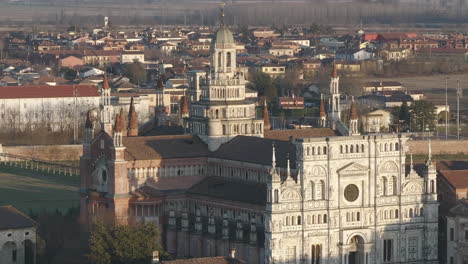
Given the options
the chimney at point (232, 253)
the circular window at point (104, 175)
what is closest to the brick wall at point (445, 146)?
the circular window at point (104, 175)

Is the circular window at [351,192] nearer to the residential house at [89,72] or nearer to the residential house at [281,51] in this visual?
the residential house at [89,72]

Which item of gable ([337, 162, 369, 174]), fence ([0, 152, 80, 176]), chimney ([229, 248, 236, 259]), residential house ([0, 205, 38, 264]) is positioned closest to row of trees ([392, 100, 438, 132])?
fence ([0, 152, 80, 176])

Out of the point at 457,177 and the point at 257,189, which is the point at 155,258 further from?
the point at 457,177

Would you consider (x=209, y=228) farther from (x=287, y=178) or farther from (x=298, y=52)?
(x=298, y=52)

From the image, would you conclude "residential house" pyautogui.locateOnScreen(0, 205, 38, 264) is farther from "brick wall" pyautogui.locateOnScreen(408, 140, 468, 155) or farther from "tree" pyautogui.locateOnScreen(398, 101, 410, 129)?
"tree" pyautogui.locateOnScreen(398, 101, 410, 129)

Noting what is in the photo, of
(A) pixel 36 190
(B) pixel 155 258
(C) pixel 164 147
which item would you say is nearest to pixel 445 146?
(A) pixel 36 190
